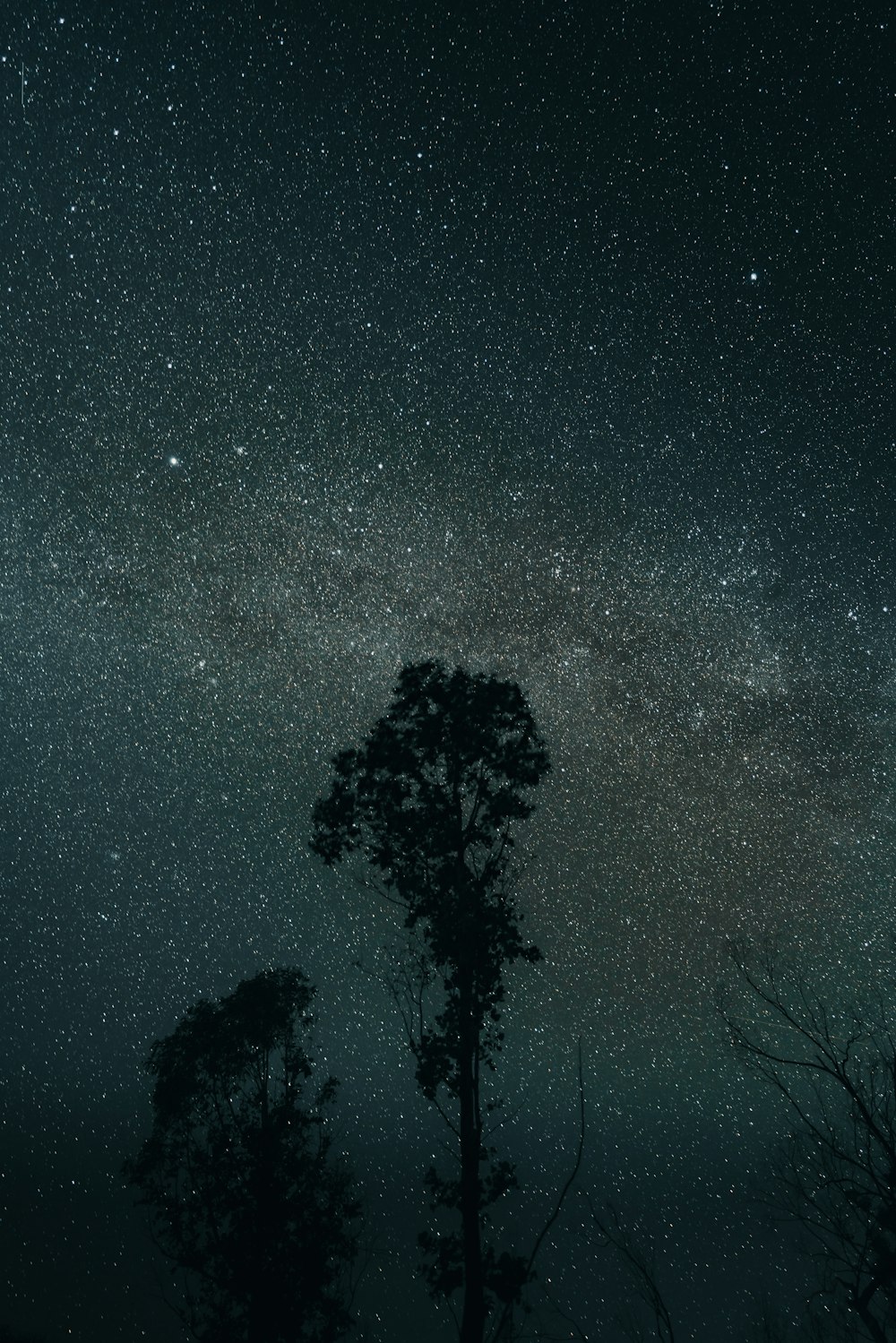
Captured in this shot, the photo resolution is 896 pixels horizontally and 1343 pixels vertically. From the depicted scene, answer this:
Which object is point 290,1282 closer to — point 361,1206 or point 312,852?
point 361,1206

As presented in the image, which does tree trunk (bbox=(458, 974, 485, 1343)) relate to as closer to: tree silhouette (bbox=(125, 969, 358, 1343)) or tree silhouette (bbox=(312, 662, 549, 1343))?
tree silhouette (bbox=(312, 662, 549, 1343))

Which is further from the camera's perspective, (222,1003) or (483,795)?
(222,1003)

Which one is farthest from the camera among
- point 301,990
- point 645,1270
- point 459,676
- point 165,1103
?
point 301,990

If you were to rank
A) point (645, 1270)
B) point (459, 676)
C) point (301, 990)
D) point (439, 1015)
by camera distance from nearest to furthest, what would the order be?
1. point (645, 1270)
2. point (439, 1015)
3. point (459, 676)
4. point (301, 990)

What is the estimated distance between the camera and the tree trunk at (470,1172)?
32.3ft

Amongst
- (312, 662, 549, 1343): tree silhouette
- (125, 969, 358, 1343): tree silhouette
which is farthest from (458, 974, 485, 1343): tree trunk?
(125, 969, 358, 1343): tree silhouette

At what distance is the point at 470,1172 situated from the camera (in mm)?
10594

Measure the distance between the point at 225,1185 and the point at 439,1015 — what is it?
884 cm

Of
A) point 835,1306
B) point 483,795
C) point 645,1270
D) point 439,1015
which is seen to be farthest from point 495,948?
point 835,1306

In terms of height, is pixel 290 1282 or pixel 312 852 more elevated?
pixel 312 852

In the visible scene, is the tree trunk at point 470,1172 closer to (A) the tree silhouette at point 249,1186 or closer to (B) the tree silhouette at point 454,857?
(B) the tree silhouette at point 454,857

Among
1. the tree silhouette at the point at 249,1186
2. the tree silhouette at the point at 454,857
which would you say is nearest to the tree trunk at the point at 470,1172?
the tree silhouette at the point at 454,857

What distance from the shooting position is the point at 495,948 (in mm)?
11703

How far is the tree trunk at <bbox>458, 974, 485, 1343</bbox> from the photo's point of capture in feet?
32.3
